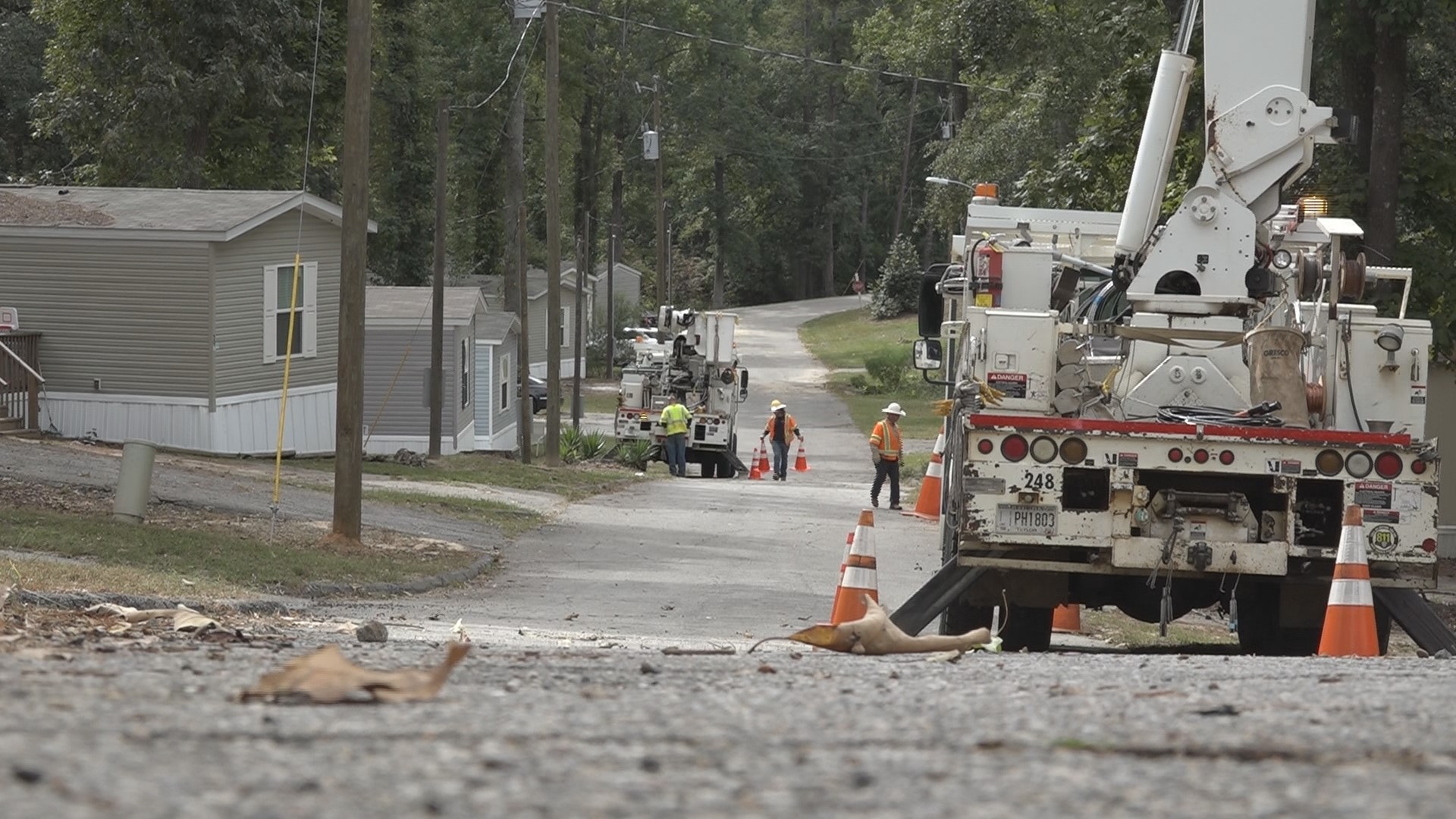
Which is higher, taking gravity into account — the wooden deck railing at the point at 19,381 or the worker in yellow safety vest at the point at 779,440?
the wooden deck railing at the point at 19,381

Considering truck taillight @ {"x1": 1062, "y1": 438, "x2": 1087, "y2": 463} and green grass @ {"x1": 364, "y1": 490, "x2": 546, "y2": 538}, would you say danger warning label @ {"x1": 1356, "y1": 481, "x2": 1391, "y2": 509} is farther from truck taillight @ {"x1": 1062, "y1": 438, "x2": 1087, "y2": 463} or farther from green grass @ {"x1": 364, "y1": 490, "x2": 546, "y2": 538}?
green grass @ {"x1": 364, "y1": 490, "x2": 546, "y2": 538}

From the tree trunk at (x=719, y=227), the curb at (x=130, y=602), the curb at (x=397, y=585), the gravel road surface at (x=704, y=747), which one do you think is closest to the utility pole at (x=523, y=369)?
the curb at (x=397, y=585)

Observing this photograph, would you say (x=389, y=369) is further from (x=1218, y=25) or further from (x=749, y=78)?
(x=749, y=78)

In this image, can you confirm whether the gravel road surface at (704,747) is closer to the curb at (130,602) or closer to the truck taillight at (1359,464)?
the truck taillight at (1359,464)

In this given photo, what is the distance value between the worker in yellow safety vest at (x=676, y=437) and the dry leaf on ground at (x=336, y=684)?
27.5 meters

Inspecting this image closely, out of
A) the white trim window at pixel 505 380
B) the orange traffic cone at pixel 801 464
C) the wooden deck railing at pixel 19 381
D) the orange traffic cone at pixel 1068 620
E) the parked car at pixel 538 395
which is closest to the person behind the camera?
the orange traffic cone at pixel 1068 620

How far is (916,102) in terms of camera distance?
8725 cm

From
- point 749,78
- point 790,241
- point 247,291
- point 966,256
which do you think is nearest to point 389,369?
point 247,291

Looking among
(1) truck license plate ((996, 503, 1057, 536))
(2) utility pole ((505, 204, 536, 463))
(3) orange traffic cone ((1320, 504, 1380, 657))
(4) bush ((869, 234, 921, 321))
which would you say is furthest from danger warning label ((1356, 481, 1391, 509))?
(4) bush ((869, 234, 921, 321))

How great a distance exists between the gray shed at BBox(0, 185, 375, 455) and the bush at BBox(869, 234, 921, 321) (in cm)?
4992

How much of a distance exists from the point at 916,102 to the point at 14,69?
49267mm

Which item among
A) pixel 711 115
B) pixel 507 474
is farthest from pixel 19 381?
pixel 711 115

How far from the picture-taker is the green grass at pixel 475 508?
2072 cm

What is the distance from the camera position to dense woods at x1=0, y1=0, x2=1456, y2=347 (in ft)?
68.3
